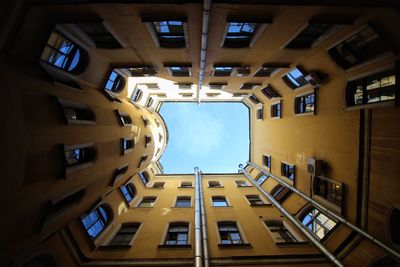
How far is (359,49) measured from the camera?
11.0 meters

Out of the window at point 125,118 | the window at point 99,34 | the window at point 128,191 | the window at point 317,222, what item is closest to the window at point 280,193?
the window at point 317,222

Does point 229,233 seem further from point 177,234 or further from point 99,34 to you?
point 99,34

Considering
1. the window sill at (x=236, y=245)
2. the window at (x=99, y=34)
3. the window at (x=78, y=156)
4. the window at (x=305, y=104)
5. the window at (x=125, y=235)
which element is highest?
the window at (x=99, y=34)

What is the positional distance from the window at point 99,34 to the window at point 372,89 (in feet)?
41.5

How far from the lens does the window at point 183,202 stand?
1982 centimetres

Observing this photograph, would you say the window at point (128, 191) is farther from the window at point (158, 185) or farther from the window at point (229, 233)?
the window at point (229, 233)

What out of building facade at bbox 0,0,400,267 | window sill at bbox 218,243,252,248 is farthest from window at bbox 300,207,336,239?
window sill at bbox 218,243,252,248

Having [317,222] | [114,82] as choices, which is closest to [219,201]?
[317,222]

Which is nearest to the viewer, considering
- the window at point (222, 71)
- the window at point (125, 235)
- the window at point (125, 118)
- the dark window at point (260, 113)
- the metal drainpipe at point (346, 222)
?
the metal drainpipe at point (346, 222)

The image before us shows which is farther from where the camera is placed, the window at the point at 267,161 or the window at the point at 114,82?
the window at the point at 267,161

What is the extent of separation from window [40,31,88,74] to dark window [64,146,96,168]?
13.9 feet

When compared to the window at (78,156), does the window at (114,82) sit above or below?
above

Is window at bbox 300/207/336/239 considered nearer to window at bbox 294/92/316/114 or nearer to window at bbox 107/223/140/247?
window at bbox 294/92/316/114

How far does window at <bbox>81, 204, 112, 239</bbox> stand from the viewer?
44.7 feet
